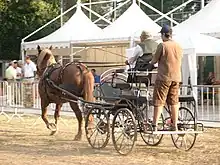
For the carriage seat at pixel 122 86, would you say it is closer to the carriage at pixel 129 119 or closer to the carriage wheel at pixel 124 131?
the carriage at pixel 129 119

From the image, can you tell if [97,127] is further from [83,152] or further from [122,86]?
[122,86]

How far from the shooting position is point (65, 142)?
11523mm

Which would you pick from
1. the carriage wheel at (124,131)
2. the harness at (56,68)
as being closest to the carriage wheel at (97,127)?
the carriage wheel at (124,131)

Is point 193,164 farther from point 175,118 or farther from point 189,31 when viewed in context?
point 189,31

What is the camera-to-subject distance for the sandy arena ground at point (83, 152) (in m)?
9.03

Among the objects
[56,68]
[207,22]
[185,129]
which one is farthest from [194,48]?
[185,129]

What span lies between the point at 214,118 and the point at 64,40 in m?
9.95

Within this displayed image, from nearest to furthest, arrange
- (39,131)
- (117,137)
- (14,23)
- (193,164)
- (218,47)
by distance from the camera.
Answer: (193,164)
(117,137)
(39,131)
(218,47)
(14,23)

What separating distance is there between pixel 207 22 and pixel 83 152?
958 centimetres

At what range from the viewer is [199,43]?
54.4 feet

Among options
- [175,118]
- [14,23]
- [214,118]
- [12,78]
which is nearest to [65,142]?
[175,118]

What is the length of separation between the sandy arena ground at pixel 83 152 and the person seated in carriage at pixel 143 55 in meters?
1.43

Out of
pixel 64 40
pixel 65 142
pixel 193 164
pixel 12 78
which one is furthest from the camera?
pixel 64 40

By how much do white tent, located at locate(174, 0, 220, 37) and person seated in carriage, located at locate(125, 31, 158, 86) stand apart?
25.4 ft
